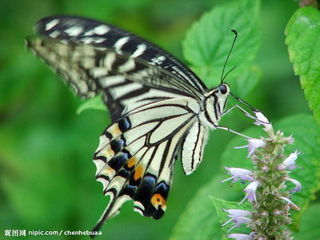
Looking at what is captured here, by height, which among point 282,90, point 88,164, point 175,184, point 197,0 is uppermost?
point 197,0

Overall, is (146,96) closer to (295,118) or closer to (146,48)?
(146,48)

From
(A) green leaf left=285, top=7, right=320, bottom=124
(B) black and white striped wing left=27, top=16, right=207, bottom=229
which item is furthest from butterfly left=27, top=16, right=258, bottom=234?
(A) green leaf left=285, top=7, right=320, bottom=124

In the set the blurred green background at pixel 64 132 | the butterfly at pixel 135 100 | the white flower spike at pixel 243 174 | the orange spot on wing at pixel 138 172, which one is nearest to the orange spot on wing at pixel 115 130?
the butterfly at pixel 135 100

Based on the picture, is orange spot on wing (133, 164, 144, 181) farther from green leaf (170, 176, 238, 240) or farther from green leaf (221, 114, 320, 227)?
green leaf (221, 114, 320, 227)

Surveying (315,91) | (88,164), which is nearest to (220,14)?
(315,91)

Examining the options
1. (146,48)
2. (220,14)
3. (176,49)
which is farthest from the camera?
(176,49)

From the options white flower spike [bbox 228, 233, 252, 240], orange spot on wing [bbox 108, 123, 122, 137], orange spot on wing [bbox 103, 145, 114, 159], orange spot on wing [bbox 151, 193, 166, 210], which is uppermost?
white flower spike [bbox 228, 233, 252, 240]

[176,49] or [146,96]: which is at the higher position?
[146,96]
